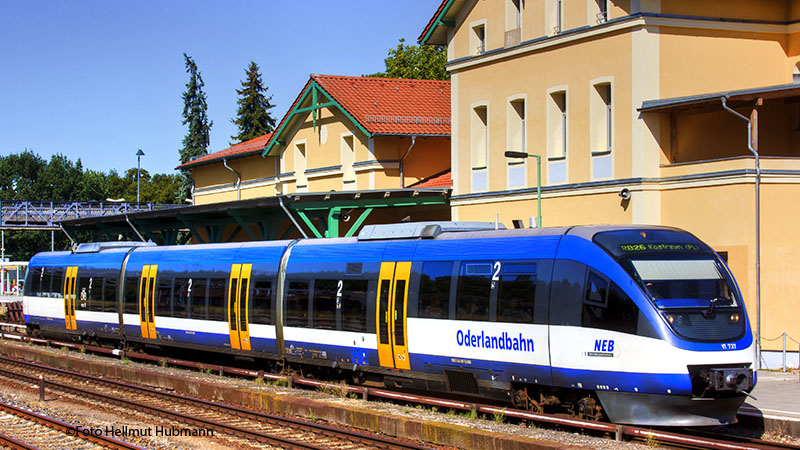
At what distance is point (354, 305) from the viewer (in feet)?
54.5

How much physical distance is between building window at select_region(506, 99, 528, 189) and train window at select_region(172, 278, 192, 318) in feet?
31.0

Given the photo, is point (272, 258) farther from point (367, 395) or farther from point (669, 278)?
point (669, 278)

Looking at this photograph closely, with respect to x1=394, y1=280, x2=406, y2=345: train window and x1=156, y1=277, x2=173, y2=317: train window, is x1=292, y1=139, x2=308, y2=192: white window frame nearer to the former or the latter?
Result: x1=156, y1=277, x2=173, y2=317: train window

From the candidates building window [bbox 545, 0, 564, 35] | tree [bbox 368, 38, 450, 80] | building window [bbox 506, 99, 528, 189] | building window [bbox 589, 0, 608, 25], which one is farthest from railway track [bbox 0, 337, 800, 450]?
tree [bbox 368, 38, 450, 80]

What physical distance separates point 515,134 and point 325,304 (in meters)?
10.6

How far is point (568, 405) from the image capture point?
13.1 metres

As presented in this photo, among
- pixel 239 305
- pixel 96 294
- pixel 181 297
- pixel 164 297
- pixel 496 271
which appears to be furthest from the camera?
pixel 96 294

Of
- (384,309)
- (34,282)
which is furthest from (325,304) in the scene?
(34,282)

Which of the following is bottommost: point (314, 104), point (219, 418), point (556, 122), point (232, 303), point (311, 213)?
point (219, 418)

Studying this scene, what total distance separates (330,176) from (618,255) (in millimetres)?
23978

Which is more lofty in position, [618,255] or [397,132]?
[397,132]

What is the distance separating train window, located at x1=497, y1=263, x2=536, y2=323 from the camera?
1343 centimetres

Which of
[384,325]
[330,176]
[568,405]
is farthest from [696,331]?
[330,176]

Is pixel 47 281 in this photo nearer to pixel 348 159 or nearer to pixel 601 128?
pixel 348 159
